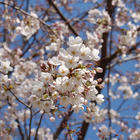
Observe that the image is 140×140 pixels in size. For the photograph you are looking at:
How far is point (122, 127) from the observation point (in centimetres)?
475

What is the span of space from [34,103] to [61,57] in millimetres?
507

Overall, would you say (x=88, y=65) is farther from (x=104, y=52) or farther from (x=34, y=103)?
(x=104, y=52)

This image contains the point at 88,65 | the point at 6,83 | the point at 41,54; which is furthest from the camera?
the point at 41,54

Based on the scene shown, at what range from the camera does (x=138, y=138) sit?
13.1ft

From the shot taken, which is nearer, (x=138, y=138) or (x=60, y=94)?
(x=60, y=94)

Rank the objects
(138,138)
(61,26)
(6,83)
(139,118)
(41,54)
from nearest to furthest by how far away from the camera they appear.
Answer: (6,83) → (61,26) → (138,138) → (41,54) → (139,118)

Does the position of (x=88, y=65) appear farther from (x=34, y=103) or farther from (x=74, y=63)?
(x=34, y=103)

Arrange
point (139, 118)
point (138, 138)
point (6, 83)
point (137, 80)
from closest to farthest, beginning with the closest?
point (6, 83) < point (138, 138) < point (139, 118) < point (137, 80)

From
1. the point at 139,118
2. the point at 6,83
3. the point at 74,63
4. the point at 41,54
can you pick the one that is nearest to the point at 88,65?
the point at 74,63

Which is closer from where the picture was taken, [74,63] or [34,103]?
[74,63]

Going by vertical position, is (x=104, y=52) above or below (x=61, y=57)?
above

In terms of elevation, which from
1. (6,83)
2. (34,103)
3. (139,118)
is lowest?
(34,103)

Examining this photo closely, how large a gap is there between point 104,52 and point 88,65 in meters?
→ 2.69

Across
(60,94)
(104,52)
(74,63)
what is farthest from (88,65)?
(104,52)
